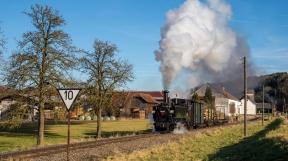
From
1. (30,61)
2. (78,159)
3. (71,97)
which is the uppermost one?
(30,61)

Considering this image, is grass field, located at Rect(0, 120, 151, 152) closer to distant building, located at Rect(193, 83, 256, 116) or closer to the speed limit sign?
the speed limit sign

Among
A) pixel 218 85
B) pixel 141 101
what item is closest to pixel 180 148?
pixel 141 101

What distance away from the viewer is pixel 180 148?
27.9 metres

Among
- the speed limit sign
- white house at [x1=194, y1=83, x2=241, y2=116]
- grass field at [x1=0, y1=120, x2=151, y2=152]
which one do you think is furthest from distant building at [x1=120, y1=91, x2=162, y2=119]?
the speed limit sign

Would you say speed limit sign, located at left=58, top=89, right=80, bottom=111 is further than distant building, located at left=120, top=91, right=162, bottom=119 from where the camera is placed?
No

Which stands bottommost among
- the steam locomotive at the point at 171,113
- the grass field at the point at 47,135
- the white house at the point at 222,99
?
the grass field at the point at 47,135

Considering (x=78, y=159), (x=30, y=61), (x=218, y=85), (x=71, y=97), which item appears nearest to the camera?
(x=71, y=97)

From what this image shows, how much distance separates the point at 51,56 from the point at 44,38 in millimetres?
1623

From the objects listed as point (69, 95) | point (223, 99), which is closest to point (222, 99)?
point (223, 99)

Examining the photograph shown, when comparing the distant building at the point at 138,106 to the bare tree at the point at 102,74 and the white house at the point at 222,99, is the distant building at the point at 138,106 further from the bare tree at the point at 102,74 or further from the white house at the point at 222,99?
the bare tree at the point at 102,74

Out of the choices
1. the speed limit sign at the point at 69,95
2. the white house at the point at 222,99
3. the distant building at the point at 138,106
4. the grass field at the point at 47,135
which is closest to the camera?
the speed limit sign at the point at 69,95

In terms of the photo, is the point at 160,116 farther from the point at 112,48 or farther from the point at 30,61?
the point at 30,61

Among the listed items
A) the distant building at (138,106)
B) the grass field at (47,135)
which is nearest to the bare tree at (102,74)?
the grass field at (47,135)

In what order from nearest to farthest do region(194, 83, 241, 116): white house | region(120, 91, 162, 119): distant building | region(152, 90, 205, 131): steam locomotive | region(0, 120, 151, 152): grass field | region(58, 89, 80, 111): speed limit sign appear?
region(58, 89, 80, 111): speed limit sign → region(0, 120, 151, 152): grass field → region(152, 90, 205, 131): steam locomotive → region(120, 91, 162, 119): distant building → region(194, 83, 241, 116): white house
